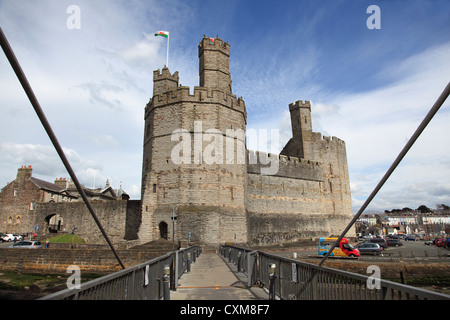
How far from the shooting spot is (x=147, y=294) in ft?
17.1

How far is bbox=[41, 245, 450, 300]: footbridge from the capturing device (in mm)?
3244

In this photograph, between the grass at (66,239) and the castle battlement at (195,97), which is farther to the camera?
the grass at (66,239)

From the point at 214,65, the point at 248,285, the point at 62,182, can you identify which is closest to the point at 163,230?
the point at 214,65

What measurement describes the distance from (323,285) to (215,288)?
3.51 metres

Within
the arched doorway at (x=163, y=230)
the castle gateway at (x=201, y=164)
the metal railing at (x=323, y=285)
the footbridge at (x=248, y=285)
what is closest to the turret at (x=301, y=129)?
the castle gateway at (x=201, y=164)

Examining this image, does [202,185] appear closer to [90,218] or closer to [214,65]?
[214,65]

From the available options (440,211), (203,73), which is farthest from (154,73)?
(440,211)

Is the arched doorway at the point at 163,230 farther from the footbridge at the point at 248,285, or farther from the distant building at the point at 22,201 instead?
the distant building at the point at 22,201

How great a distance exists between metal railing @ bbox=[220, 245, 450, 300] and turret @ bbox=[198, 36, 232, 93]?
17.9 metres

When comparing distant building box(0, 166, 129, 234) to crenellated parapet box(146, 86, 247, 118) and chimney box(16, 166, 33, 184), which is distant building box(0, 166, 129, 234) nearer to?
chimney box(16, 166, 33, 184)

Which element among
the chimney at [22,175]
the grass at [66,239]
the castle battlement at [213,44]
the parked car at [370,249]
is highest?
the castle battlement at [213,44]

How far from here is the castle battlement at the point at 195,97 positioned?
22016 millimetres

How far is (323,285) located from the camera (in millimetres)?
4445

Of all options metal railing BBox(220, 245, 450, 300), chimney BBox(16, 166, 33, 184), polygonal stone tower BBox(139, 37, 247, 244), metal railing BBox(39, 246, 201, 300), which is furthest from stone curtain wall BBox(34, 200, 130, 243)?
metal railing BBox(220, 245, 450, 300)
